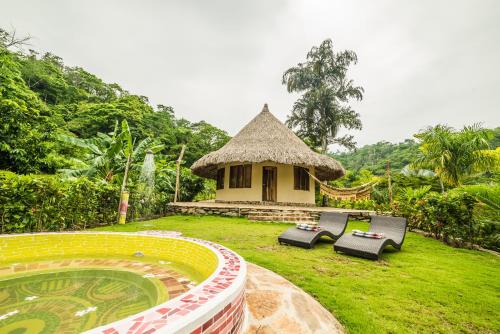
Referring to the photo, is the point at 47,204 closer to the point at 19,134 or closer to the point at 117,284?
the point at 117,284

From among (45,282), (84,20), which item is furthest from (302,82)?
(45,282)

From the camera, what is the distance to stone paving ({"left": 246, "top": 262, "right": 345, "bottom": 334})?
2100 millimetres

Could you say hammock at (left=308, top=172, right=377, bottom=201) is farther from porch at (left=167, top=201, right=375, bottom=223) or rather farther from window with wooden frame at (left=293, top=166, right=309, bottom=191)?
window with wooden frame at (left=293, top=166, right=309, bottom=191)

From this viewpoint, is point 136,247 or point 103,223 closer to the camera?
point 136,247

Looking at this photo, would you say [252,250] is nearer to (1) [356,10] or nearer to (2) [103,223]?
(2) [103,223]

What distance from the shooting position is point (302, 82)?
20.2 meters

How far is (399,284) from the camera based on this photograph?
326cm

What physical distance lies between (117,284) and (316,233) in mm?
3864

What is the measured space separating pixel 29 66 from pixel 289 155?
2579 centimetres

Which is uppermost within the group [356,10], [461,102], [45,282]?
[461,102]

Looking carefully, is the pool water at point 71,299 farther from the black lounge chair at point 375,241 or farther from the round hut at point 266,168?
the round hut at point 266,168

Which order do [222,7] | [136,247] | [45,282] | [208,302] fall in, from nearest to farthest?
[208,302] < [45,282] < [136,247] < [222,7]

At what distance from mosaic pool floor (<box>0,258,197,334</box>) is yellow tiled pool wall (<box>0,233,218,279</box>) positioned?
0.23 meters

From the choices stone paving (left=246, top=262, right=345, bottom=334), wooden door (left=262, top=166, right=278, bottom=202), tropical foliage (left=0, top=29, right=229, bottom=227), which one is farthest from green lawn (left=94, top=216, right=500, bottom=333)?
wooden door (left=262, top=166, right=278, bottom=202)
